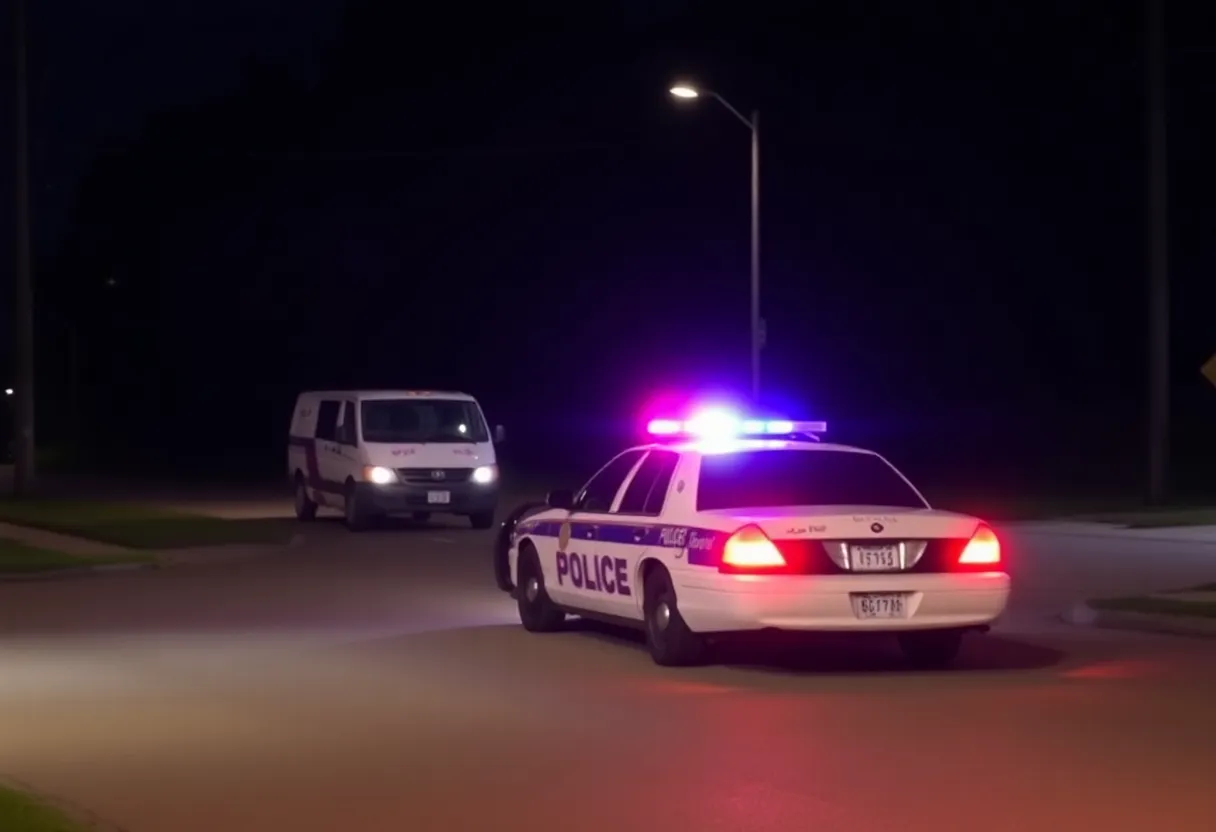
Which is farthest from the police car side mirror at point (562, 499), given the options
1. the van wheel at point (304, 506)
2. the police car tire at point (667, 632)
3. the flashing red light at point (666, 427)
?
the van wheel at point (304, 506)

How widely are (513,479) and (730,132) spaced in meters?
21.6

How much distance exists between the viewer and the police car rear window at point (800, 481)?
1436cm

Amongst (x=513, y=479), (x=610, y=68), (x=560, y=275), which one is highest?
(x=610, y=68)

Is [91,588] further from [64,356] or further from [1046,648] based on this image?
[64,356]

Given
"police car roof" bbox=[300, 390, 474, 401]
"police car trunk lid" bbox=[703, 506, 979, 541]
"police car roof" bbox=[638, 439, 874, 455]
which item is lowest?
"police car trunk lid" bbox=[703, 506, 979, 541]

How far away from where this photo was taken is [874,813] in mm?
8930

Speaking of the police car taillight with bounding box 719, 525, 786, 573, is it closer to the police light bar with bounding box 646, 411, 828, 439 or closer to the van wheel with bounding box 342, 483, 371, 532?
the police light bar with bounding box 646, 411, 828, 439

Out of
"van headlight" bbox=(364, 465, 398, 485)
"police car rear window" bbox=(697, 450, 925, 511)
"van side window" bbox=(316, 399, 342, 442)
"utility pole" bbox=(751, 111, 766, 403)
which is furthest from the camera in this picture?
"utility pole" bbox=(751, 111, 766, 403)

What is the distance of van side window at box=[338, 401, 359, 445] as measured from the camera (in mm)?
30286

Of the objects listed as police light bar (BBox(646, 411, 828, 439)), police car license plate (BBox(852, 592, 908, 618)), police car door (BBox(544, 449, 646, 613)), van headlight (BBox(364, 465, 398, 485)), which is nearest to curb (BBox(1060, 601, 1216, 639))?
police light bar (BBox(646, 411, 828, 439))

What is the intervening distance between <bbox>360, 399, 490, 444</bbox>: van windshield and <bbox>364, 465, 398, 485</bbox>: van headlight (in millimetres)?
828

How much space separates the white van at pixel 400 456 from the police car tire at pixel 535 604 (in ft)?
42.8

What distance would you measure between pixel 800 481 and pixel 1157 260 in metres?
20.4

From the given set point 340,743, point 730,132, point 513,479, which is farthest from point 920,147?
point 340,743
